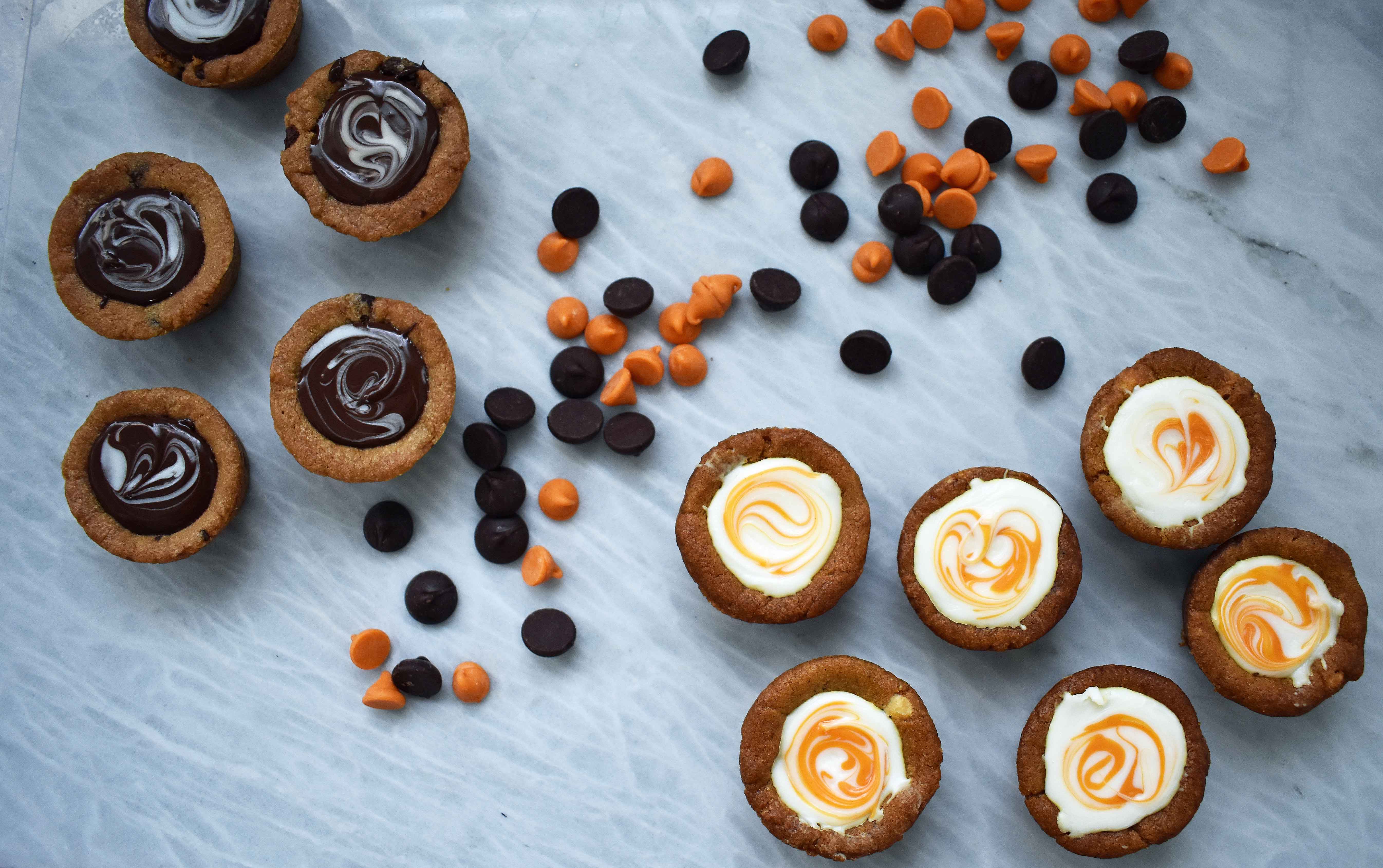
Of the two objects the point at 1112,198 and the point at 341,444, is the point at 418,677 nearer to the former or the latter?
the point at 341,444

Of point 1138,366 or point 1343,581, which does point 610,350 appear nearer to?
point 1138,366

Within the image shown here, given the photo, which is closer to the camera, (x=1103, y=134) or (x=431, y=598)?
(x=431, y=598)

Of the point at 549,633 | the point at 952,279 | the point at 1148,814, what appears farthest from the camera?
the point at 952,279

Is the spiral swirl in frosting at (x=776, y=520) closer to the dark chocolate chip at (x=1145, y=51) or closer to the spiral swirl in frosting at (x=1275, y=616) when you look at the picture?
the spiral swirl in frosting at (x=1275, y=616)

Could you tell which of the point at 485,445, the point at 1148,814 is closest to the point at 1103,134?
the point at 1148,814

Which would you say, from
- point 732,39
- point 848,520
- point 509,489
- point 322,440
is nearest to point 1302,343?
point 848,520

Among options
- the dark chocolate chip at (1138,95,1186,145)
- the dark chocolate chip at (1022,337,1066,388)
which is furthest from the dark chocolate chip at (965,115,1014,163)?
the dark chocolate chip at (1022,337,1066,388)
